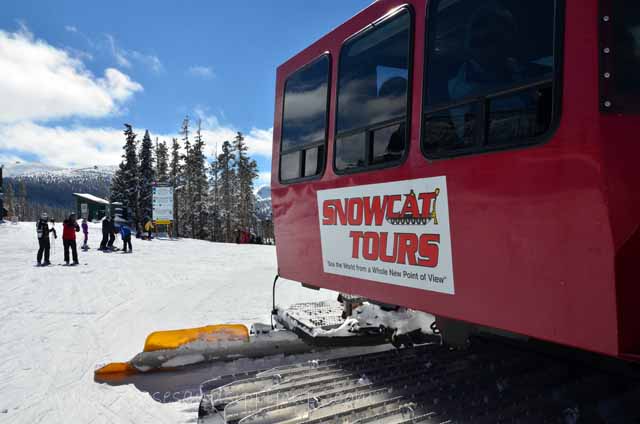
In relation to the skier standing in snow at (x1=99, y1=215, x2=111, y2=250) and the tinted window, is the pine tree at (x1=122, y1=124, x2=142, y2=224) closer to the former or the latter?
the skier standing in snow at (x1=99, y1=215, x2=111, y2=250)

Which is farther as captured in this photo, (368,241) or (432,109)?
(368,241)

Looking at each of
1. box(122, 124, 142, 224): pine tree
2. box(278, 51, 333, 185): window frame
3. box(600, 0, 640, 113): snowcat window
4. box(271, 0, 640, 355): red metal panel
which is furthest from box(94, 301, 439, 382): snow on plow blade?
box(122, 124, 142, 224): pine tree

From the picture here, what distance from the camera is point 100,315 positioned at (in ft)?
24.8

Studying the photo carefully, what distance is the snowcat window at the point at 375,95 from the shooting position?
3.13 meters

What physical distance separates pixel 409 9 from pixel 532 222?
1819mm

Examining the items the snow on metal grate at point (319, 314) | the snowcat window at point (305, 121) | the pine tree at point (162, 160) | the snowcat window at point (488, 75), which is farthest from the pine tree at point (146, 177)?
the snowcat window at point (488, 75)

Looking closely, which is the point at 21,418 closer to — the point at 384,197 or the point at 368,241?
the point at 368,241

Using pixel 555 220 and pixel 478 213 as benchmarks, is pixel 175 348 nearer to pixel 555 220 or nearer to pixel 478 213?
pixel 478 213

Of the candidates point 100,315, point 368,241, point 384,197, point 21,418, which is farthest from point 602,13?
point 100,315

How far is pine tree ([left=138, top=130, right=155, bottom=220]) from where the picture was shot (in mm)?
51562

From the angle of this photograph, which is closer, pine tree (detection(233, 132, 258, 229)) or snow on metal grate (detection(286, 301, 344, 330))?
snow on metal grate (detection(286, 301, 344, 330))

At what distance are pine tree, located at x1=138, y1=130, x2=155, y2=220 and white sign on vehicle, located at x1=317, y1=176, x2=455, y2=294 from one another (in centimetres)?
5191

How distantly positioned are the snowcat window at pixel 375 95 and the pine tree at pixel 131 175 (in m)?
52.0

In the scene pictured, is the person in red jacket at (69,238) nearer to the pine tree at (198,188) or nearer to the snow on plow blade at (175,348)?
the snow on plow blade at (175,348)
